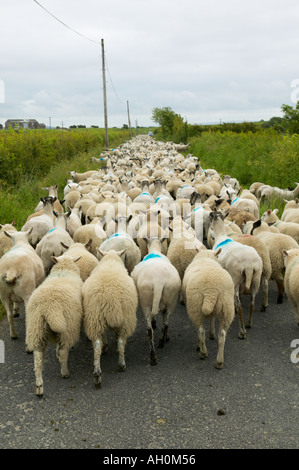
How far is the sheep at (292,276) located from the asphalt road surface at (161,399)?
50cm

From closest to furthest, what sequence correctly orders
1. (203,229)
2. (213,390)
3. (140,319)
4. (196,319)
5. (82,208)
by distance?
(213,390)
(196,319)
(140,319)
(203,229)
(82,208)

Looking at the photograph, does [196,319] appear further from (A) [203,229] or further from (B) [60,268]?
(A) [203,229]

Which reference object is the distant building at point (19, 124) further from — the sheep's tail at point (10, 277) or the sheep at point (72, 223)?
the sheep's tail at point (10, 277)

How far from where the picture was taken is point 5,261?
18.0 feet

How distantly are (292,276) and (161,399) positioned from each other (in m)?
2.65

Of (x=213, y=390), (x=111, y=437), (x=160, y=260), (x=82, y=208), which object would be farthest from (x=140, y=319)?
(x=82, y=208)

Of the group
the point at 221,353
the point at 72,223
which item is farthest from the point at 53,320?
the point at 72,223

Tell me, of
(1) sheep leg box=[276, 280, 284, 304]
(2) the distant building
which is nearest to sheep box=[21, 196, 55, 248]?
(1) sheep leg box=[276, 280, 284, 304]

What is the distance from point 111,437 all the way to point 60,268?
2.46 m

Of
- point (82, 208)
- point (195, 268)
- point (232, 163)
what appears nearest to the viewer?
point (195, 268)

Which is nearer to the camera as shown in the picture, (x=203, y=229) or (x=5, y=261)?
(x=5, y=261)

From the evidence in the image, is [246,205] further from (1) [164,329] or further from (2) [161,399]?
(2) [161,399]

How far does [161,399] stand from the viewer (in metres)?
4.37

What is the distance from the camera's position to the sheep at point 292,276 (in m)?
5.59
